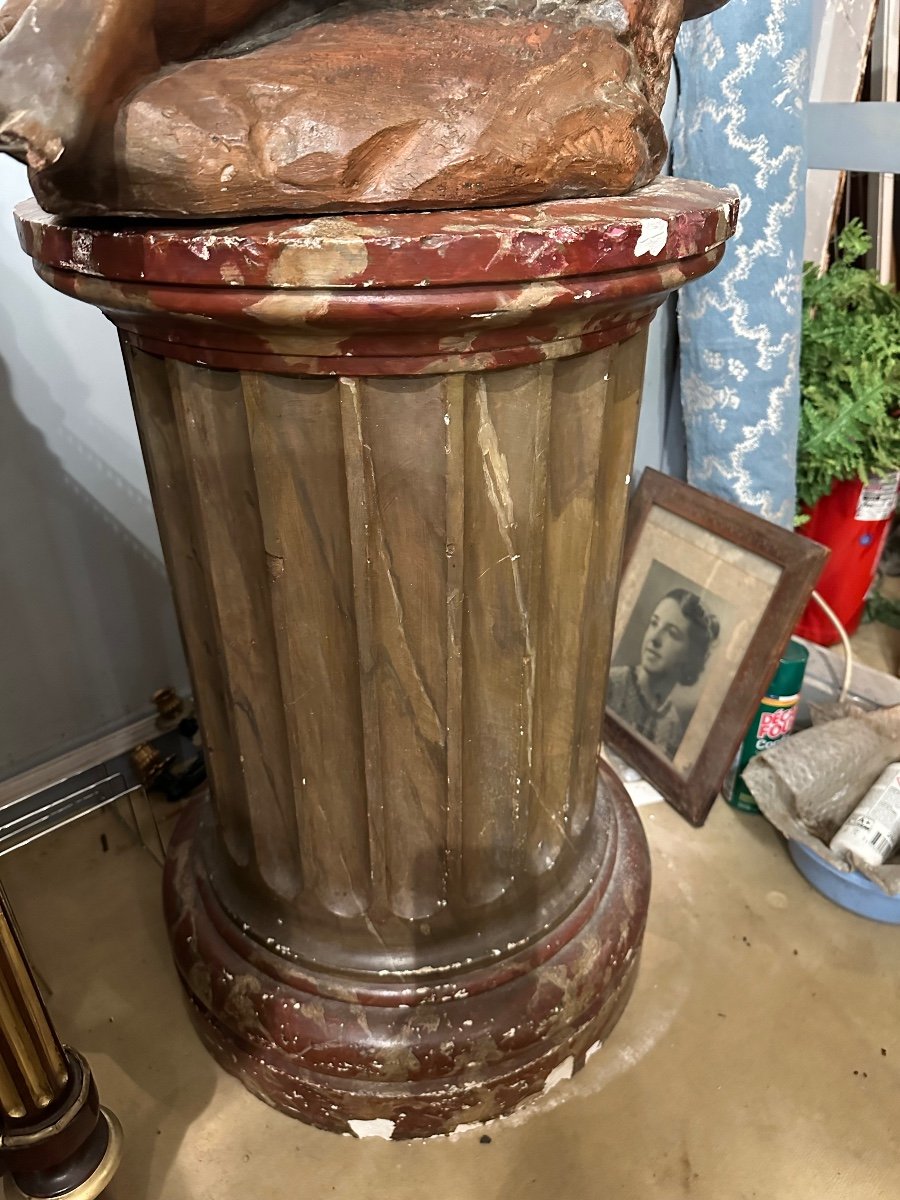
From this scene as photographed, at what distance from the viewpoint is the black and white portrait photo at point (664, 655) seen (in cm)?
160

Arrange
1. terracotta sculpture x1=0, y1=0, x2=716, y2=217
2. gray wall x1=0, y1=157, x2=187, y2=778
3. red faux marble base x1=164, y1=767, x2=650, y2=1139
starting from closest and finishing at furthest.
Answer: terracotta sculpture x1=0, y1=0, x2=716, y2=217
red faux marble base x1=164, y1=767, x2=650, y2=1139
gray wall x1=0, y1=157, x2=187, y2=778

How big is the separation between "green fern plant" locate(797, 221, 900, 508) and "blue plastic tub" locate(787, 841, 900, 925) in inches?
30.6

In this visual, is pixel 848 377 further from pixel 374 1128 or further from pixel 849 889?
pixel 374 1128

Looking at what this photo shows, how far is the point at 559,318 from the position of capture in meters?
0.74

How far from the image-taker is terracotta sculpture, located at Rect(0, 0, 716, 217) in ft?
2.07

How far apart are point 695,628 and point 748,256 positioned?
2.22ft

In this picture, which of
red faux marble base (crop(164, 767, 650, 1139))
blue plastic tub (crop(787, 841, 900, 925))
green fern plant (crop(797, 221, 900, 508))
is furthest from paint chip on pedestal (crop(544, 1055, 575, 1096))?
green fern plant (crop(797, 221, 900, 508))

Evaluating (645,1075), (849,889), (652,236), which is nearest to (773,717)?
(849,889)

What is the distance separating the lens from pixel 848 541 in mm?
1901

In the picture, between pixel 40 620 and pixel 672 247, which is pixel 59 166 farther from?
pixel 40 620

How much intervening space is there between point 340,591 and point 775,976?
99 centimetres

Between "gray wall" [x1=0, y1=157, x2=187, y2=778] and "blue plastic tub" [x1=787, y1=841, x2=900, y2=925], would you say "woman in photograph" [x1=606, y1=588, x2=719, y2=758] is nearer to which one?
"blue plastic tub" [x1=787, y1=841, x2=900, y2=925]

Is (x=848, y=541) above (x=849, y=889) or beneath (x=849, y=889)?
above

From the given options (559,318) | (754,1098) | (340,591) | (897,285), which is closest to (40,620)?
(340,591)
